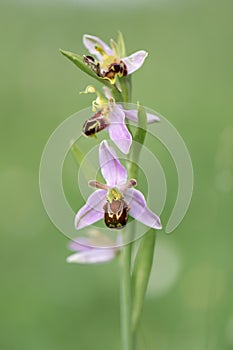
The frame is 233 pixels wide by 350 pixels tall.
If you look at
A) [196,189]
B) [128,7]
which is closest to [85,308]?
[196,189]

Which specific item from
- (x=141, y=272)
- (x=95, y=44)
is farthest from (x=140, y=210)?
(x=95, y=44)

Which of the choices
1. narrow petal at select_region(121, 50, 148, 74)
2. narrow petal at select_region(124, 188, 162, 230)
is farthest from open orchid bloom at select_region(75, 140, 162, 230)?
narrow petal at select_region(121, 50, 148, 74)

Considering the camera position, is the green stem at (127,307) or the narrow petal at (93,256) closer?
the green stem at (127,307)

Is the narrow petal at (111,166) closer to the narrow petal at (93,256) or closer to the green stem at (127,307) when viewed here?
the green stem at (127,307)

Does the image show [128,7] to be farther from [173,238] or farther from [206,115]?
[173,238]

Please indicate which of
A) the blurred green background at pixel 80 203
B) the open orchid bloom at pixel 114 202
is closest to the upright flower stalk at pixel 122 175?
the open orchid bloom at pixel 114 202

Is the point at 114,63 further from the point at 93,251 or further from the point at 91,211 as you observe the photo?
Result: the point at 93,251

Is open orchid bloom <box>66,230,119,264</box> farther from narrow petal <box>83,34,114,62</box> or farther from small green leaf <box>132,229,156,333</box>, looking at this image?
narrow petal <box>83,34,114,62</box>
